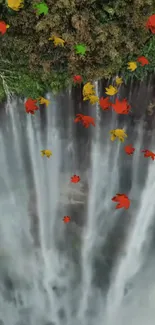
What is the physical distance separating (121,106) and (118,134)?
1.29ft

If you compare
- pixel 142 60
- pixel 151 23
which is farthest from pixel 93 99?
pixel 151 23

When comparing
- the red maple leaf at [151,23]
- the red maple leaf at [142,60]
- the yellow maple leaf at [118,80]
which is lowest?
the yellow maple leaf at [118,80]

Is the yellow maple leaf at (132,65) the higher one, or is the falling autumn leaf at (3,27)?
the falling autumn leaf at (3,27)

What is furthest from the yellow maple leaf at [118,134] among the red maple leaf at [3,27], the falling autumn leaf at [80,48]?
the red maple leaf at [3,27]

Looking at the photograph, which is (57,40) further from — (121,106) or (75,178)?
(75,178)

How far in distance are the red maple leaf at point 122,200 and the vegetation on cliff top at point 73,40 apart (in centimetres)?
173

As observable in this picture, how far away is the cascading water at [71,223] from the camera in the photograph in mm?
5488

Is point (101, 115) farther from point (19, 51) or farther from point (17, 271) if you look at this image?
point (17, 271)

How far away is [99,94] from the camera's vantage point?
5176 mm

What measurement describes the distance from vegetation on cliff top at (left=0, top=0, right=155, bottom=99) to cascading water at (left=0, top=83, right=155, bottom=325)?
0.56m

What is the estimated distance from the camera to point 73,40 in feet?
14.5

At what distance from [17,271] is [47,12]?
12.7 feet

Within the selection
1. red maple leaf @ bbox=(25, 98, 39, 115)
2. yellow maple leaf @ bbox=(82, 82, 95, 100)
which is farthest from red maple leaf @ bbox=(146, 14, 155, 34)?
red maple leaf @ bbox=(25, 98, 39, 115)

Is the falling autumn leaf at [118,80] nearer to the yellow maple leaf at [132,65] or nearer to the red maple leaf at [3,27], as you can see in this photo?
the yellow maple leaf at [132,65]
